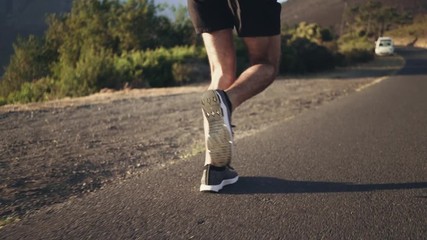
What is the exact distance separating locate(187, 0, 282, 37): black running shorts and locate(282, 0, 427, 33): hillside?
1337 inches

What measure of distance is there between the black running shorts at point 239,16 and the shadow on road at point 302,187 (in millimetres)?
955

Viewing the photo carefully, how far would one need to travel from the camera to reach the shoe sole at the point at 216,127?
9.67ft

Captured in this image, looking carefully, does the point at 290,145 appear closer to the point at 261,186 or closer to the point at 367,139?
the point at 367,139

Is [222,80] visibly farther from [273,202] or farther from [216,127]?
[273,202]

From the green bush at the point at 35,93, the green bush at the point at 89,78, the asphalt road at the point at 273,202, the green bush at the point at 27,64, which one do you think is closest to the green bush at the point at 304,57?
the green bush at the point at 89,78

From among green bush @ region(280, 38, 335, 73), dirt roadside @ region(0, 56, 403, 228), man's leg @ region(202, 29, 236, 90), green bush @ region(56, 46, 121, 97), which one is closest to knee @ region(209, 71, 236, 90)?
man's leg @ region(202, 29, 236, 90)

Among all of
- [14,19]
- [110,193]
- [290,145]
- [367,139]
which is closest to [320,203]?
[110,193]

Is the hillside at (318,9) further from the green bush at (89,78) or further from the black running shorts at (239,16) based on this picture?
the black running shorts at (239,16)

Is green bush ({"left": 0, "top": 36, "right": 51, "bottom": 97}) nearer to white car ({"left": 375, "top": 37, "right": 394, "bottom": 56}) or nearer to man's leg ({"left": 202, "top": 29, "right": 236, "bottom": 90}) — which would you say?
man's leg ({"left": 202, "top": 29, "right": 236, "bottom": 90})

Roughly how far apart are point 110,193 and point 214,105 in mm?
883

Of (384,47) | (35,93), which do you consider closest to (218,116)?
(35,93)

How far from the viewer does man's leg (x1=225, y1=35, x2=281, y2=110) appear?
3203 millimetres

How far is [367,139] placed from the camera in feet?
16.6

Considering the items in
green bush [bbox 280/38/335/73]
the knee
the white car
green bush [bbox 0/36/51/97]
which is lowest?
the white car
